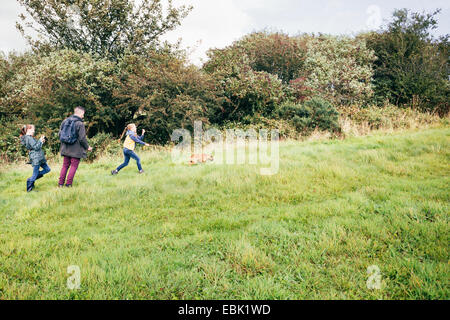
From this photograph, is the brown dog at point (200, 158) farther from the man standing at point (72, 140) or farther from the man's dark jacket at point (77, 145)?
the man's dark jacket at point (77, 145)

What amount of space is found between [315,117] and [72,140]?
11137mm

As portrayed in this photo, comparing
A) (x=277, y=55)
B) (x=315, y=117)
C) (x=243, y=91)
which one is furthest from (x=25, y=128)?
(x=277, y=55)

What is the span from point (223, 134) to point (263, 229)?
11.2 metres

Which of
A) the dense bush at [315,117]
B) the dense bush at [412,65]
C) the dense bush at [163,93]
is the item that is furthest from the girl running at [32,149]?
the dense bush at [412,65]

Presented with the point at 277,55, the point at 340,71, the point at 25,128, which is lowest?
the point at 25,128

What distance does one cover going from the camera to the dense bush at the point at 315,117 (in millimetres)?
13336

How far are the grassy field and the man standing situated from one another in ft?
2.13

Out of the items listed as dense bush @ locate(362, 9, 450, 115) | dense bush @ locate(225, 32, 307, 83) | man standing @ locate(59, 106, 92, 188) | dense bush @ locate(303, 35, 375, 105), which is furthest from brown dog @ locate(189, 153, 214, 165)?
dense bush @ locate(362, 9, 450, 115)

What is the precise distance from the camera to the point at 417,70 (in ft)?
57.2

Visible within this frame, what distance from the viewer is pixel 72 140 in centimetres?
680

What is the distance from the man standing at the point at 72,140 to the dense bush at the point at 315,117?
10293 mm

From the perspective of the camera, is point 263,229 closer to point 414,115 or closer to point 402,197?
point 402,197

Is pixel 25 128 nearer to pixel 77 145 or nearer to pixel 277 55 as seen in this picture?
pixel 77 145

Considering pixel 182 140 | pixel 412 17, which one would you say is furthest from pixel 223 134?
pixel 412 17
